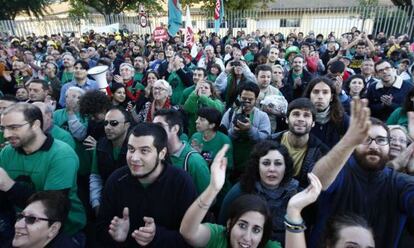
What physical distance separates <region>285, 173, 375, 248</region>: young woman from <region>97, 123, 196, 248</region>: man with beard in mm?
768

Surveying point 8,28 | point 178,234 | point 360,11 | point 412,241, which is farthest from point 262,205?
point 8,28

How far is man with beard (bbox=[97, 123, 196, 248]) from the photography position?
89.3 inches

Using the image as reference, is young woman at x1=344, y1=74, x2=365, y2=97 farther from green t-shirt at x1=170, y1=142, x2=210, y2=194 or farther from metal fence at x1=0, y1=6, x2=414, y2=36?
metal fence at x1=0, y1=6, x2=414, y2=36

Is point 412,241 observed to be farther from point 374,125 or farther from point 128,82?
point 128,82

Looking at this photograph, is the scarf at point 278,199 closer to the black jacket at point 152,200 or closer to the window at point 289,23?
the black jacket at point 152,200

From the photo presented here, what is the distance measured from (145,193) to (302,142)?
1505 mm

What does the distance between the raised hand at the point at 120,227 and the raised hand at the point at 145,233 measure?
0.18 m

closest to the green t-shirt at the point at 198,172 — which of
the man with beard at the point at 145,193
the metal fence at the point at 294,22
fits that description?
the man with beard at the point at 145,193

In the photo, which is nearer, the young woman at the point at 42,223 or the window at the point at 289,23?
the young woman at the point at 42,223

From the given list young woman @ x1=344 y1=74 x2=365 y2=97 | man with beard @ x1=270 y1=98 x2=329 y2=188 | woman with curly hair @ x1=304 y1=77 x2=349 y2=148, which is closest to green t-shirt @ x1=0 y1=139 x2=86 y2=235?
man with beard @ x1=270 y1=98 x2=329 y2=188

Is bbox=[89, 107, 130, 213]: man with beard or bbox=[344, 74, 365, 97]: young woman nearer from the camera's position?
bbox=[89, 107, 130, 213]: man with beard

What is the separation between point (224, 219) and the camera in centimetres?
246

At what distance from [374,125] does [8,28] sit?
2399 centimetres

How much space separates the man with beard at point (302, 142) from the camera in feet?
9.41
